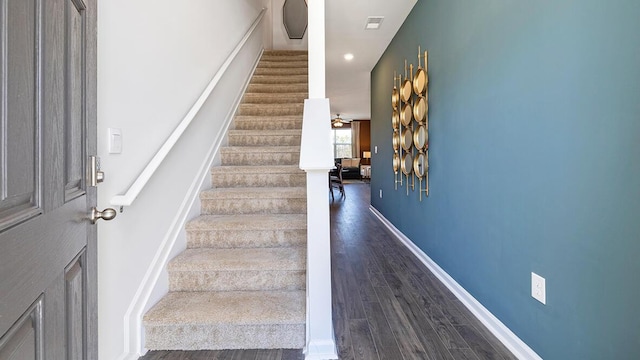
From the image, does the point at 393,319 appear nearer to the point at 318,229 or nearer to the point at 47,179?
the point at 318,229

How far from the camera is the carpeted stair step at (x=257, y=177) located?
2.74 metres

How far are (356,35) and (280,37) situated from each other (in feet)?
10.8

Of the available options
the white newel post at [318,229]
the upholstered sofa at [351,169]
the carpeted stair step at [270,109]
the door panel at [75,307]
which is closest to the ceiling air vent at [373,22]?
the carpeted stair step at [270,109]

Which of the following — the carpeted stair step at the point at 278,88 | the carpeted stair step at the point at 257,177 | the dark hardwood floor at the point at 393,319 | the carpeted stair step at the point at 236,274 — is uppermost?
the carpeted stair step at the point at 278,88

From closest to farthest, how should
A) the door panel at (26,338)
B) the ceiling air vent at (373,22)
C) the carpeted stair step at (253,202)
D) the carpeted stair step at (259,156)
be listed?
the door panel at (26,338)
the carpeted stair step at (253,202)
the carpeted stair step at (259,156)
the ceiling air vent at (373,22)

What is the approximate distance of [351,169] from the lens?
40.9 ft

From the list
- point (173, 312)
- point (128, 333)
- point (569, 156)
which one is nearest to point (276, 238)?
point (173, 312)

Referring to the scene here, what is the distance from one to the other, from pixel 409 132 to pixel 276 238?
1.89 m

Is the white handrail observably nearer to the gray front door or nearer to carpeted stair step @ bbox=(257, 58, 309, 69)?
the gray front door

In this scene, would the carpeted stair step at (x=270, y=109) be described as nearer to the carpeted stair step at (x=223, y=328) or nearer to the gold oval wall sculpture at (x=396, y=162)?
the gold oval wall sculpture at (x=396, y=162)

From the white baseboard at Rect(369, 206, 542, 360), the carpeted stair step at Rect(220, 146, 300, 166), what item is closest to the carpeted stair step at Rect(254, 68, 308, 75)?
the carpeted stair step at Rect(220, 146, 300, 166)

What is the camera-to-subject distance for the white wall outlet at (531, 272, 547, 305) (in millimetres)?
1432

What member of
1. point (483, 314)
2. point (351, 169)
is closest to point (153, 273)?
point (483, 314)

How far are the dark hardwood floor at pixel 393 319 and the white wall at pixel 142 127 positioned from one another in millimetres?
404
